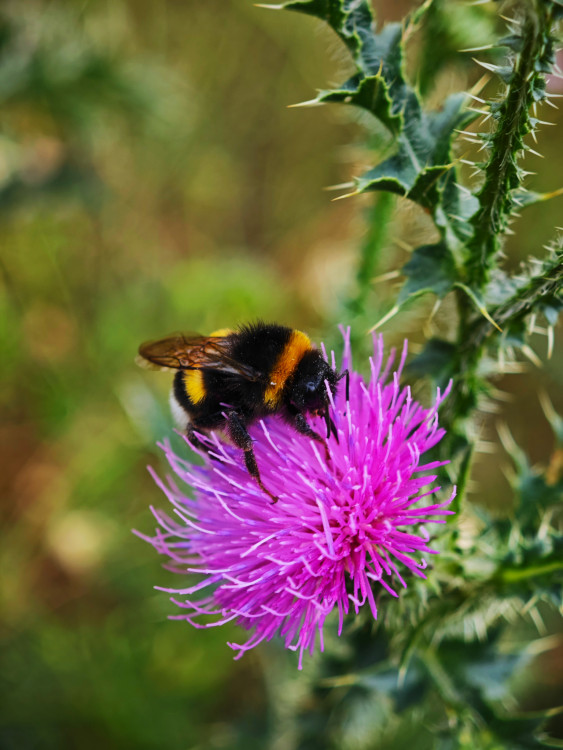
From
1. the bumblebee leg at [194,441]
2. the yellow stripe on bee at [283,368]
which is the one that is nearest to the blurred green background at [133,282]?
the bumblebee leg at [194,441]

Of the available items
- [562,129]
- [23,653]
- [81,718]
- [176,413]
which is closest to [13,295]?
[23,653]

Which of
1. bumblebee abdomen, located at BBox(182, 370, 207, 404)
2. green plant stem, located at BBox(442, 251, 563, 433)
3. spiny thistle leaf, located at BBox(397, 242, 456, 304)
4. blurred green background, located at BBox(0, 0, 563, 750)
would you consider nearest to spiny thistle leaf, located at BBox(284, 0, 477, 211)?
spiny thistle leaf, located at BBox(397, 242, 456, 304)

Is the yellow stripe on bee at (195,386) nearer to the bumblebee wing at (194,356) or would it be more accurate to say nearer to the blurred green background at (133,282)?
the bumblebee wing at (194,356)

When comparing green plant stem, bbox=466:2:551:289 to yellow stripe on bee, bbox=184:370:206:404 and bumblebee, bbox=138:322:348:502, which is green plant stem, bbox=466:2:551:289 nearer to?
bumblebee, bbox=138:322:348:502

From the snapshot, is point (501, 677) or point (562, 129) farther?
point (562, 129)

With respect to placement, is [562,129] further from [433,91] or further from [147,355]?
[147,355]

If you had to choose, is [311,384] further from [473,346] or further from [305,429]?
[473,346]

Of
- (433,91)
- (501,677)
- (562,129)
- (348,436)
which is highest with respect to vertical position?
(433,91)
